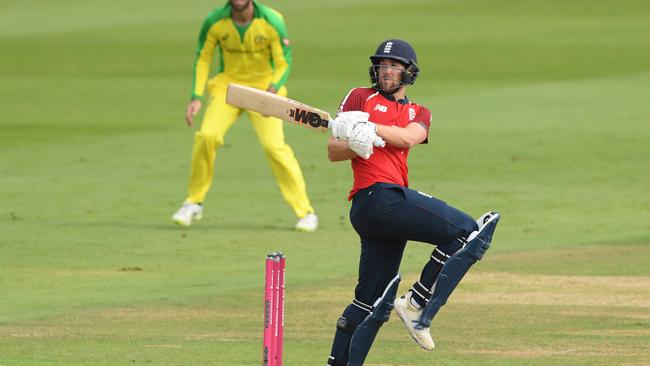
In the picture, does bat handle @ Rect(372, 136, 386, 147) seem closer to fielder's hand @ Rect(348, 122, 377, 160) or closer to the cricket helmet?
fielder's hand @ Rect(348, 122, 377, 160)

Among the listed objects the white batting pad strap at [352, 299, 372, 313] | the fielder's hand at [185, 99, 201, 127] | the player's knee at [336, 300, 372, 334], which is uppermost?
the fielder's hand at [185, 99, 201, 127]

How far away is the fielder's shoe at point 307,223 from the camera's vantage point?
16094 mm

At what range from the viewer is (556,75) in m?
32.9

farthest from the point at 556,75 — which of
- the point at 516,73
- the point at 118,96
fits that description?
the point at 118,96

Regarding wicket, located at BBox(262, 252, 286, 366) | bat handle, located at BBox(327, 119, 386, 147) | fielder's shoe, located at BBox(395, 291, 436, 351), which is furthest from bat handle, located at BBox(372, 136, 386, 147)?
wicket, located at BBox(262, 252, 286, 366)

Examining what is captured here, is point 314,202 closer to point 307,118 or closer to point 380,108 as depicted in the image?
point 380,108

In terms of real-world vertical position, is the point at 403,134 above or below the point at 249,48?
below

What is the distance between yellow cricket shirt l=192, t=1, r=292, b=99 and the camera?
15742mm

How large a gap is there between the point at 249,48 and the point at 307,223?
1.90m

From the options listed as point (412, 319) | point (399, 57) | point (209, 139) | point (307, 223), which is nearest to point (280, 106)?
point (399, 57)

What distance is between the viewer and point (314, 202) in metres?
18.4

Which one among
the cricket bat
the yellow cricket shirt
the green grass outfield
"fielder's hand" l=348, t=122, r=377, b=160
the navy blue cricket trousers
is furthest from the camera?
the yellow cricket shirt

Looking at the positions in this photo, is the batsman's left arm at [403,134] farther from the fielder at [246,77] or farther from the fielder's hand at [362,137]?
the fielder at [246,77]

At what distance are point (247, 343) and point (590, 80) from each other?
2186 cm
